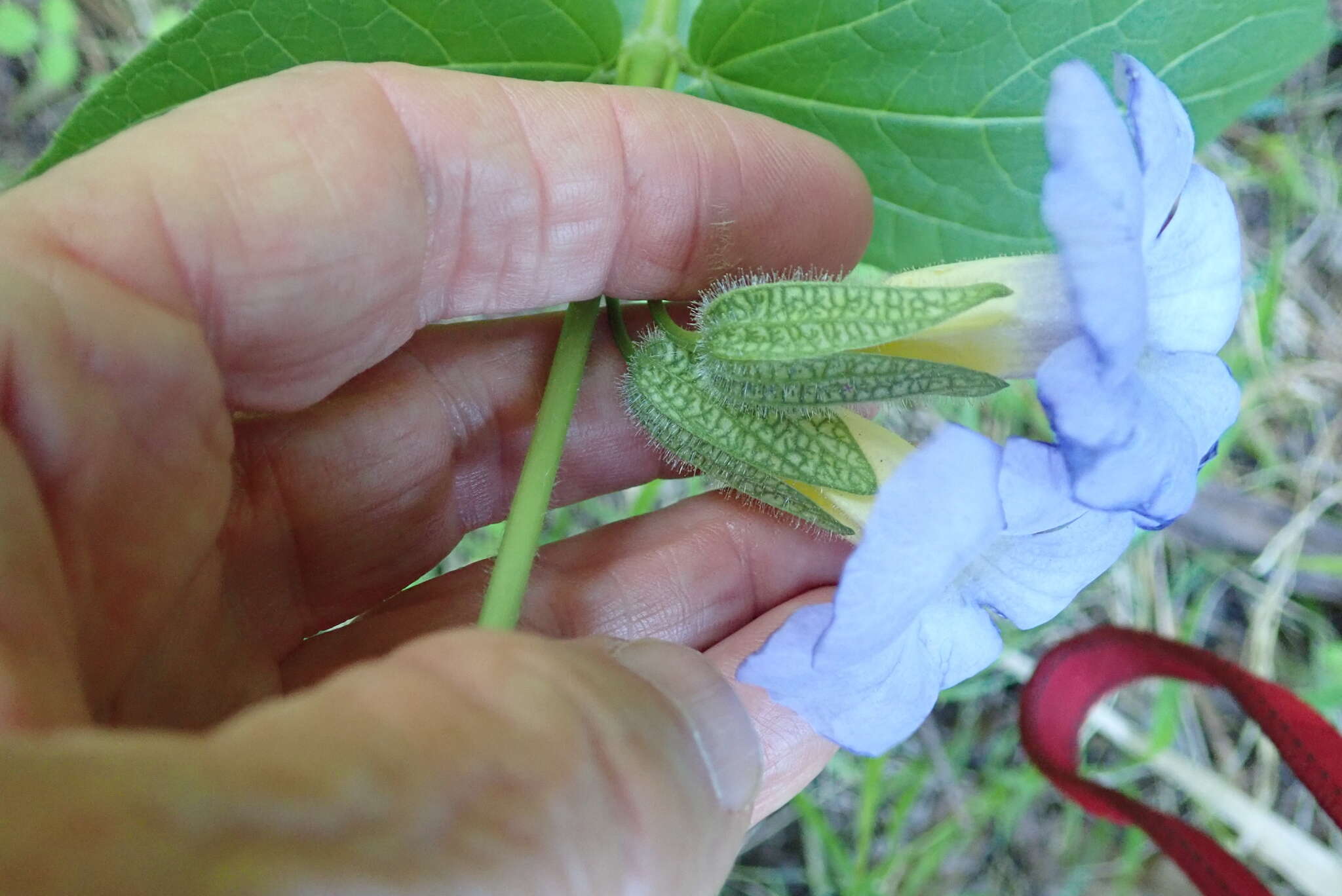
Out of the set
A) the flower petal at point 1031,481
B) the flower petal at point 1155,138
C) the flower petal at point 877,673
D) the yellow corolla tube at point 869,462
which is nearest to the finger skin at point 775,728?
the yellow corolla tube at point 869,462

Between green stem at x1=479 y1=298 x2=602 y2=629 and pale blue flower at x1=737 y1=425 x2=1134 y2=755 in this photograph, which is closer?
pale blue flower at x1=737 y1=425 x2=1134 y2=755

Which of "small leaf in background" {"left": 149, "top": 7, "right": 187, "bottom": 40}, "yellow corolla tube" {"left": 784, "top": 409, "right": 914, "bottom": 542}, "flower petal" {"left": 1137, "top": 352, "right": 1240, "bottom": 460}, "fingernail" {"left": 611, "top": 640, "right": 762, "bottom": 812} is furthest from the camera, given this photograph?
"small leaf in background" {"left": 149, "top": 7, "right": 187, "bottom": 40}

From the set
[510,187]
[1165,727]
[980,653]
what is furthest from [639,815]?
[1165,727]

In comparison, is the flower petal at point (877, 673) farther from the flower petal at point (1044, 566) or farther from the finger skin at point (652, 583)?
the finger skin at point (652, 583)

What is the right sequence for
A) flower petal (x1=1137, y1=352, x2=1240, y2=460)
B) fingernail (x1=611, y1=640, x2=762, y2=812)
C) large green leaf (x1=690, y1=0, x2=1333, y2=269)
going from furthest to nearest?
A: 1. large green leaf (x1=690, y1=0, x2=1333, y2=269)
2. flower petal (x1=1137, y1=352, x2=1240, y2=460)
3. fingernail (x1=611, y1=640, x2=762, y2=812)

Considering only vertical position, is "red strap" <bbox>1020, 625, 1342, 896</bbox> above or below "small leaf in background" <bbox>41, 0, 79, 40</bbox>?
below

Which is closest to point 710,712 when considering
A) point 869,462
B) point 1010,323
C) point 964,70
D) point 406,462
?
point 869,462

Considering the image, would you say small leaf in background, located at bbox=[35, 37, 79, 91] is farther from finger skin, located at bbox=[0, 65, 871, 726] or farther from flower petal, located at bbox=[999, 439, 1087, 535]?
flower petal, located at bbox=[999, 439, 1087, 535]

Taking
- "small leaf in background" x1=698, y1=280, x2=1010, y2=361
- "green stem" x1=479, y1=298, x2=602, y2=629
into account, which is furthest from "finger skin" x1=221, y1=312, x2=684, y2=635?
"small leaf in background" x1=698, y1=280, x2=1010, y2=361

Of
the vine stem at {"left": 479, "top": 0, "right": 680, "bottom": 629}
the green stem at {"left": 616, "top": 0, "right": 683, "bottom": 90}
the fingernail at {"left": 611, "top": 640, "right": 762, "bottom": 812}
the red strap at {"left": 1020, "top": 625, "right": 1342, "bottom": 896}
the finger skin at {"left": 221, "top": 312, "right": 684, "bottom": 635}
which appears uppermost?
the green stem at {"left": 616, "top": 0, "right": 683, "bottom": 90}
